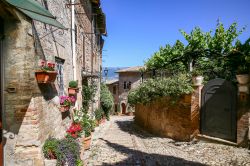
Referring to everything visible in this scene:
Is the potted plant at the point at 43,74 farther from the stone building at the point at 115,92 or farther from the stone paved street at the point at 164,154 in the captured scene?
the stone building at the point at 115,92

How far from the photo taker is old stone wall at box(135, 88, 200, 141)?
8.96 m

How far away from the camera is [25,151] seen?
441 cm

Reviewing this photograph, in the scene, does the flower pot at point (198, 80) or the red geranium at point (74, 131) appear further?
the flower pot at point (198, 80)

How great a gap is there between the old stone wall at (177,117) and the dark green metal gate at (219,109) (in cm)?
33

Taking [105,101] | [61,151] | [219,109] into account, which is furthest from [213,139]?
[105,101]

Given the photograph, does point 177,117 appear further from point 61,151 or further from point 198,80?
point 61,151

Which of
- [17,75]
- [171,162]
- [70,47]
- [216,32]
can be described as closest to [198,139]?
[171,162]

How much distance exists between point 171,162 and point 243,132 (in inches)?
109

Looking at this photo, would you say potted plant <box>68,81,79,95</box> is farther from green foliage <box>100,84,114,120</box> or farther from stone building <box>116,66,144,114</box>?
stone building <box>116,66,144,114</box>

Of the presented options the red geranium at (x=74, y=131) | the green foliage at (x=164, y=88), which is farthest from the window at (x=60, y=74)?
the green foliage at (x=164, y=88)

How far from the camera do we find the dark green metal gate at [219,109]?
7.96 m

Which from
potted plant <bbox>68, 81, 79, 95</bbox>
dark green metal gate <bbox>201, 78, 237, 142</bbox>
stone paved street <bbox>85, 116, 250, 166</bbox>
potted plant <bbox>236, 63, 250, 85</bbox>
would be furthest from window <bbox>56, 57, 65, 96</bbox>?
potted plant <bbox>236, 63, 250, 85</bbox>

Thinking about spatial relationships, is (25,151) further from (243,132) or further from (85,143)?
(243,132)

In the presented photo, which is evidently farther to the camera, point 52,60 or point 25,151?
point 52,60
